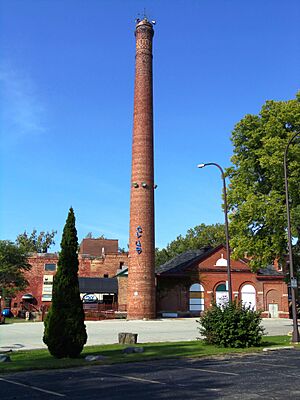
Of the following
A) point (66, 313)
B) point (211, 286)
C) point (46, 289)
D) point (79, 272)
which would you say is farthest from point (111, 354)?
point (79, 272)

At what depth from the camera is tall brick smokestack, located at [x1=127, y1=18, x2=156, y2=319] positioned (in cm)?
4212

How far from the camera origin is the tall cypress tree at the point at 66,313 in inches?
536

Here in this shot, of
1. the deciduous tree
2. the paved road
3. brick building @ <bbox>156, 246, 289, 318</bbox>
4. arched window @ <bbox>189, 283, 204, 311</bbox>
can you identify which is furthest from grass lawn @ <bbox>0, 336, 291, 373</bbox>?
the deciduous tree

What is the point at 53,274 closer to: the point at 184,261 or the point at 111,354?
the point at 184,261

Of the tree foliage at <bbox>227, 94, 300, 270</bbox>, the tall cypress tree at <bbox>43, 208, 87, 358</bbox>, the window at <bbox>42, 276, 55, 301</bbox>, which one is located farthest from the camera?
the window at <bbox>42, 276, 55, 301</bbox>

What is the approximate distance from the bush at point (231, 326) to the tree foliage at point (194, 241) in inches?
2185

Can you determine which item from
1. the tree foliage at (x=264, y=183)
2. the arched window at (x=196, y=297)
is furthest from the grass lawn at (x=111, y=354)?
the arched window at (x=196, y=297)

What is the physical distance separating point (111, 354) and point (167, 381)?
18.2ft

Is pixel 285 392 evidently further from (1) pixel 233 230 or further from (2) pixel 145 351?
(1) pixel 233 230

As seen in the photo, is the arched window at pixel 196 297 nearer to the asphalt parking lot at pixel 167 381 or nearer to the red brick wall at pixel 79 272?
the red brick wall at pixel 79 272

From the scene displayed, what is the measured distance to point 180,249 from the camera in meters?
80.6

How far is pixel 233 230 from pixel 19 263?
30333 millimetres

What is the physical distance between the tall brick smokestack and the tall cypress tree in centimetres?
2827

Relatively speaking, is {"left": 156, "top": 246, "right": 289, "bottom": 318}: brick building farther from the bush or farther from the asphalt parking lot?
the asphalt parking lot
